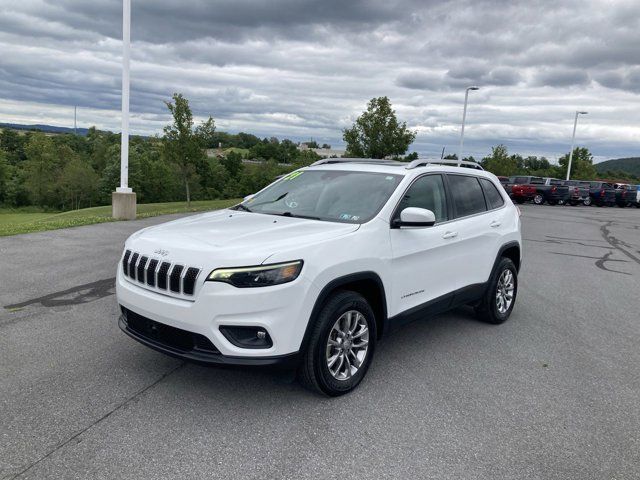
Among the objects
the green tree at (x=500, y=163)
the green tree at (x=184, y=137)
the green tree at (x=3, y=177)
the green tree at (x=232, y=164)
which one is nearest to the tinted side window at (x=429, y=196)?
the green tree at (x=184, y=137)

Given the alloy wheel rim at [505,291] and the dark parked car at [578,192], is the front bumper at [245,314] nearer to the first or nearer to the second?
the alloy wheel rim at [505,291]

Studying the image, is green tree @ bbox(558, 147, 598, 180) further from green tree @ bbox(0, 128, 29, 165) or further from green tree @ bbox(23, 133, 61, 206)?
green tree @ bbox(0, 128, 29, 165)

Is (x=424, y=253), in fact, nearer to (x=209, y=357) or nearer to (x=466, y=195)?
(x=466, y=195)

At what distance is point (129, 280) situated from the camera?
384 cm

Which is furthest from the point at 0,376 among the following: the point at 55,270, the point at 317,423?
the point at 55,270

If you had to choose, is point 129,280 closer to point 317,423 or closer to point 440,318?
point 317,423

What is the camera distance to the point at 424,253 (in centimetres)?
450

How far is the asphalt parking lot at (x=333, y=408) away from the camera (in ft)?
9.78

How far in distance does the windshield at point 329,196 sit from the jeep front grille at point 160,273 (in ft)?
4.38

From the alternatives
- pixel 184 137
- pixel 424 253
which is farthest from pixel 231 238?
pixel 184 137

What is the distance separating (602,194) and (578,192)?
3182mm

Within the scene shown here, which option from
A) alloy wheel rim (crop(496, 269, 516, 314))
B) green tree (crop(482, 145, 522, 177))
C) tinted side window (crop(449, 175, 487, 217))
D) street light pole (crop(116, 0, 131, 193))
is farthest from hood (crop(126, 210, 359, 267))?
green tree (crop(482, 145, 522, 177))

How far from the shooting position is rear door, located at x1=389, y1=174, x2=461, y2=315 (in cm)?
423

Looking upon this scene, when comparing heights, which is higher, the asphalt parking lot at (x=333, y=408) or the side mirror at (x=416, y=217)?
the side mirror at (x=416, y=217)
